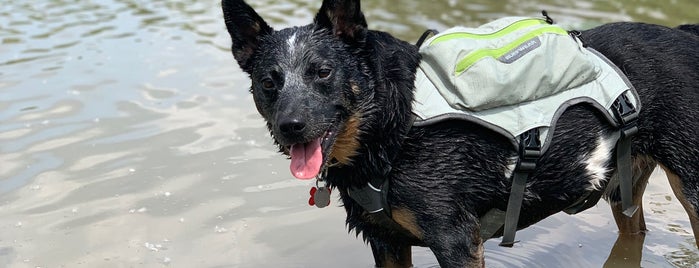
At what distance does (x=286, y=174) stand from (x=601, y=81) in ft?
11.0

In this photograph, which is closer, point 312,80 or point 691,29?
point 312,80

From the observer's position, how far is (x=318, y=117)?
13.1 feet

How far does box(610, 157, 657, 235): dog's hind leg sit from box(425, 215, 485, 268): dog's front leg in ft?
3.56

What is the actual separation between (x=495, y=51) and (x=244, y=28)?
1309mm

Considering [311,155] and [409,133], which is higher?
[409,133]

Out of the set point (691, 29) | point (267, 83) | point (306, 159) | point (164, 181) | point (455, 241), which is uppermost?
point (691, 29)

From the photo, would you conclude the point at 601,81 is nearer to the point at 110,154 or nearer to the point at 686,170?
the point at 686,170

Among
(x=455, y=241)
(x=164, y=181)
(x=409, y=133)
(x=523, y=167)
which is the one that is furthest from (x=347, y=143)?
(x=164, y=181)

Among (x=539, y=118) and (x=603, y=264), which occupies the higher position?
(x=539, y=118)

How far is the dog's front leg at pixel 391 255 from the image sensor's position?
15.6ft

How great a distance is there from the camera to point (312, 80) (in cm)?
412

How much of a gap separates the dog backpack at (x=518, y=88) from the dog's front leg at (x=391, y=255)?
505 millimetres

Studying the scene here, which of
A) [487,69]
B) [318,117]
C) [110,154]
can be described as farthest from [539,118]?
[110,154]

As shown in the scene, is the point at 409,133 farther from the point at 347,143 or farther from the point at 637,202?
the point at 637,202
